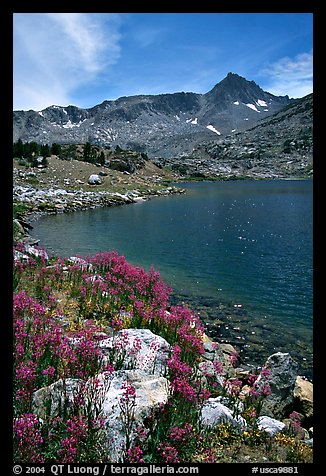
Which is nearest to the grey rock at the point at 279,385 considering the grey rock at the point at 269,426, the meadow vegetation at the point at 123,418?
the meadow vegetation at the point at 123,418

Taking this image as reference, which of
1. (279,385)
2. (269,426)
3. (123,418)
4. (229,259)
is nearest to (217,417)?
(269,426)

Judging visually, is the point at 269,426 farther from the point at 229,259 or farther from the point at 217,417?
the point at 229,259

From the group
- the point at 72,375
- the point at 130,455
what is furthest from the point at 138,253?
the point at 130,455

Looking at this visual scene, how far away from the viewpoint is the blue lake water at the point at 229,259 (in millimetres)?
15828

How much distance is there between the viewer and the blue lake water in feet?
51.9

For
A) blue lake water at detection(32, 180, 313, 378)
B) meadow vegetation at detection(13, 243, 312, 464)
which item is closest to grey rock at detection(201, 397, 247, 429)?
meadow vegetation at detection(13, 243, 312, 464)

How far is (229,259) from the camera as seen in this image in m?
28.3

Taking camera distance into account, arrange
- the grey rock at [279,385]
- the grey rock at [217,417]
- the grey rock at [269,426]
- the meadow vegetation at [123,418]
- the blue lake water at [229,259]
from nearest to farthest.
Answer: the meadow vegetation at [123,418] → the grey rock at [217,417] → the grey rock at [269,426] → the grey rock at [279,385] → the blue lake water at [229,259]

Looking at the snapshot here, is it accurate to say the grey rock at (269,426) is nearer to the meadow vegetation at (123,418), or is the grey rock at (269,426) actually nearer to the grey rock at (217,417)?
the meadow vegetation at (123,418)

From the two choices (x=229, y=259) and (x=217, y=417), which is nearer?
(x=217, y=417)
